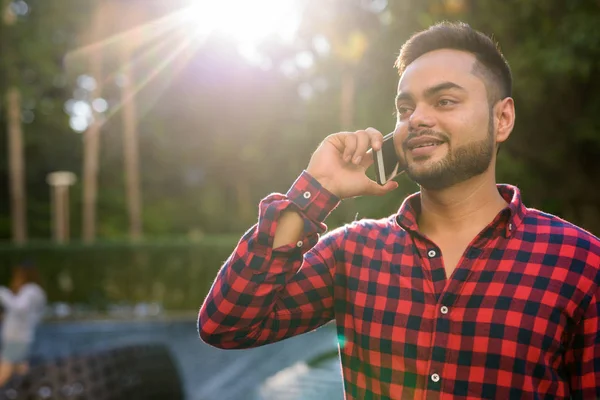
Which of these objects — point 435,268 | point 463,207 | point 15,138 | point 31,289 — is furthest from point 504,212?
point 15,138

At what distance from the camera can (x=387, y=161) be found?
2.28 meters

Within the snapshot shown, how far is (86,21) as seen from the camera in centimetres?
2250

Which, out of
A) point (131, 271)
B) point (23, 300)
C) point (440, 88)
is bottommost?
point (131, 271)

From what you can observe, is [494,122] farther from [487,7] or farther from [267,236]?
[487,7]

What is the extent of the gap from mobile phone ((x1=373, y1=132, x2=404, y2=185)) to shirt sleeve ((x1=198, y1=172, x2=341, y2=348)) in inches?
7.4

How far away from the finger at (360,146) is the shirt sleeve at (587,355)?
766 millimetres

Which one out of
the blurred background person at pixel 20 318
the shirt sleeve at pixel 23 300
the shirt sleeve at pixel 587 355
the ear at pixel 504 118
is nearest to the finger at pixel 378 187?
the ear at pixel 504 118

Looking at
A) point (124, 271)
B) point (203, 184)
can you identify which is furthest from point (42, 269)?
point (203, 184)

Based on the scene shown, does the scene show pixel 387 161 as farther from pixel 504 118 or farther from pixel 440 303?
pixel 440 303

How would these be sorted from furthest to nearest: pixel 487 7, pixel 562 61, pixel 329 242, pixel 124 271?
pixel 124 271
pixel 487 7
pixel 562 61
pixel 329 242

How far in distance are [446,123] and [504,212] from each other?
318 millimetres

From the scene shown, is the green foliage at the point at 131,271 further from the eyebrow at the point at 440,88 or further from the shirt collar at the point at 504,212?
the eyebrow at the point at 440,88

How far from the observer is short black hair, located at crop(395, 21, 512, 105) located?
219cm

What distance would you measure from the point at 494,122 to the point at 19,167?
27081mm
